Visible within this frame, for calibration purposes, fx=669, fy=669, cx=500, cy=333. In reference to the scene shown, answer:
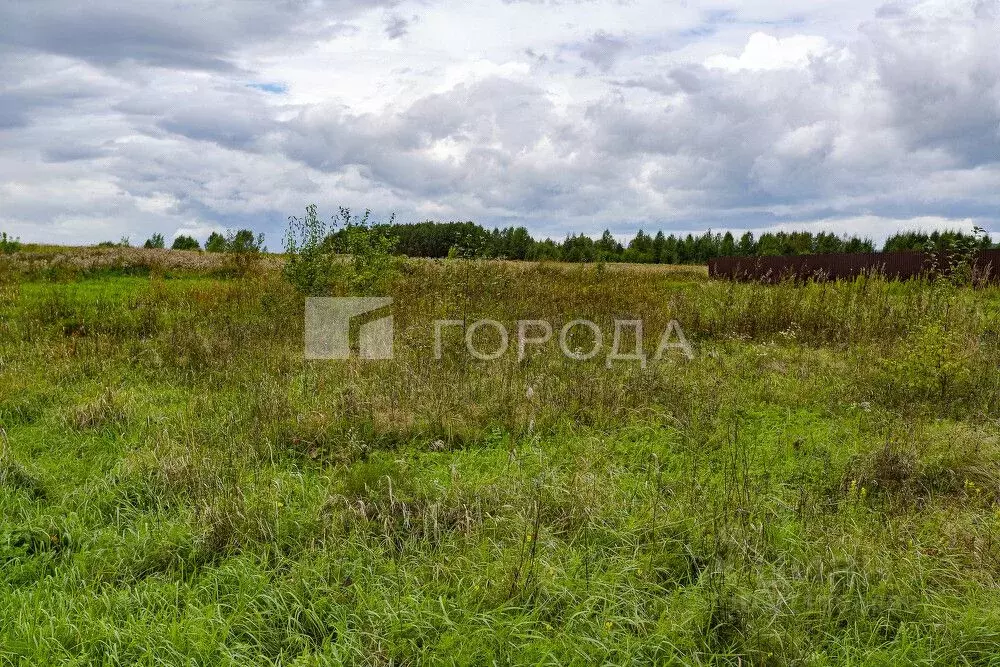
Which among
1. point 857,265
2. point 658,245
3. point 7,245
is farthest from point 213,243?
point 658,245

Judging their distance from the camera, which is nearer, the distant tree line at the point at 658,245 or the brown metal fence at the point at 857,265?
the brown metal fence at the point at 857,265

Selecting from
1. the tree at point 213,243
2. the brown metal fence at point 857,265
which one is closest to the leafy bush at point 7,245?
the tree at point 213,243

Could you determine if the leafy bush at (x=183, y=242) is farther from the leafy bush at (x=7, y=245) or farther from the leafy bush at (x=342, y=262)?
the leafy bush at (x=342, y=262)

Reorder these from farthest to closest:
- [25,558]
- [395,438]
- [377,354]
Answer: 1. [377,354]
2. [395,438]
3. [25,558]

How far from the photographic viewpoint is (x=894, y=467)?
15.4 ft

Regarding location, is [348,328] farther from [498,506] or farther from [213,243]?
[213,243]

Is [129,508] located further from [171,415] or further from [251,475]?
[171,415]

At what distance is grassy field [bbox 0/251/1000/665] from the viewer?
9.61ft

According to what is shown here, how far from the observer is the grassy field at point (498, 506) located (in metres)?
2.93

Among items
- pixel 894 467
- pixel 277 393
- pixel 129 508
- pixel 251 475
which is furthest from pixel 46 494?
pixel 894 467

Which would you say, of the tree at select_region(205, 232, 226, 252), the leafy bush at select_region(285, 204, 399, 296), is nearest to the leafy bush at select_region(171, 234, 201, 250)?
the tree at select_region(205, 232, 226, 252)

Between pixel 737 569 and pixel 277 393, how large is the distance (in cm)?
438

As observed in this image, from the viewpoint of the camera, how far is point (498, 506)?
4008 mm

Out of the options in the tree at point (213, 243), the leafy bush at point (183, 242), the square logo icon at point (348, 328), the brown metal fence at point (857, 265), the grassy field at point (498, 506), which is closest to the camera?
the grassy field at point (498, 506)
